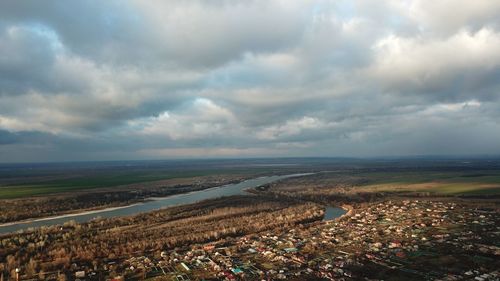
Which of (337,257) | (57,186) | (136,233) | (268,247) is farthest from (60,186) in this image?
(337,257)

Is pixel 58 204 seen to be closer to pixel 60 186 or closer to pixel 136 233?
pixel 136 233

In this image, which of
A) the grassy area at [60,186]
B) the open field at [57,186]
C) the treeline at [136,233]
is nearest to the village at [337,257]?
the treeline at [136,233]

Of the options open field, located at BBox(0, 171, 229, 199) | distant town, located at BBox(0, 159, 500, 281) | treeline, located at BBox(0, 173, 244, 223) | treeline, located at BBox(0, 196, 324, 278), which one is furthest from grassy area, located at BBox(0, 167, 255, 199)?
distant town, located at BBox(0, 159, 500, 281)

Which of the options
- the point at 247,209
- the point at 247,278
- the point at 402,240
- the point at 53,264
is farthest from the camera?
the point at 247,209

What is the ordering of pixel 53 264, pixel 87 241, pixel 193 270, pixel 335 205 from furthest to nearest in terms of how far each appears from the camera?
pixel 335 205
pixel 87 241
pixel 53 264
pixel 193 270

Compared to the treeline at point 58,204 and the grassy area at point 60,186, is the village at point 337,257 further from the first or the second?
the grassy area at point 60,186

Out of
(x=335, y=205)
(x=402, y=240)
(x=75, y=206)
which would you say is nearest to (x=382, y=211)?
(x=335, y=205)

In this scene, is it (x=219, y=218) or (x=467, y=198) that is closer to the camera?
(x=219, y=218)

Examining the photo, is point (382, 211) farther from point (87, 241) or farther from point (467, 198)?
point (87, 241)
